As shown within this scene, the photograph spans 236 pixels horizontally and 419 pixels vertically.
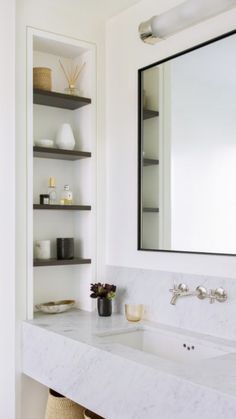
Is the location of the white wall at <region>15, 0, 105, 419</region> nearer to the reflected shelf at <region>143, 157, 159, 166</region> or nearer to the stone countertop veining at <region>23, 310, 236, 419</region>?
the stone countertop veining at <region>23, 310, 236, 419</region>

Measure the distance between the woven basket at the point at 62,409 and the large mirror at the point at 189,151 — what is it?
0.89 metres

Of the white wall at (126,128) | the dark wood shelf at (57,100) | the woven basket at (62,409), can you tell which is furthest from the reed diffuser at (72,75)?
the woven basket at (62,409)

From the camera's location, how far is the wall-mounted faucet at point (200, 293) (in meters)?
2.28

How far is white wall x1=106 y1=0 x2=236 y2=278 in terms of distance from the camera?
8.79 ft

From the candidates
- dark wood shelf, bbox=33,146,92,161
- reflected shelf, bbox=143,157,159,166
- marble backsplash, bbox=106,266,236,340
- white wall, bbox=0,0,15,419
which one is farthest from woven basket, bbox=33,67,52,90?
marble backsplash, bbox=106,266,236,340

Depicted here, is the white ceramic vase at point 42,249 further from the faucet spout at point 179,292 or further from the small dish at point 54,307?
the faucet spout at point 179,292

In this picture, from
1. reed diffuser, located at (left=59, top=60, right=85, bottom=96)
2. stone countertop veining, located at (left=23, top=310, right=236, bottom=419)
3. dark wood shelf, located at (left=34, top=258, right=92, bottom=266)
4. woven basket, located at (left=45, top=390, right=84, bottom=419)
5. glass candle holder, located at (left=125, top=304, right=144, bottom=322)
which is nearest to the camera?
stone countertop veining, located at (left=23, top=310, right=236, bottom=419)

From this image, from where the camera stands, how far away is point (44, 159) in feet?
9.86

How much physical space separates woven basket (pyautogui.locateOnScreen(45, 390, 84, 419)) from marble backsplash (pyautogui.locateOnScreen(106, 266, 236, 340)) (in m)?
0.59

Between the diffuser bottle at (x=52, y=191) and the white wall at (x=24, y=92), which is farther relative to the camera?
the diffuser bottle at (x=52, y=191)

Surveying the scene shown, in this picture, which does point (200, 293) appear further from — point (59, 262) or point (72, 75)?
point (72, 75)

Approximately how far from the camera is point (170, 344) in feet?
8.00

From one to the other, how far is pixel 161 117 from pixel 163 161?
0.24 meters

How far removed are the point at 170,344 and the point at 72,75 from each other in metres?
1.72
